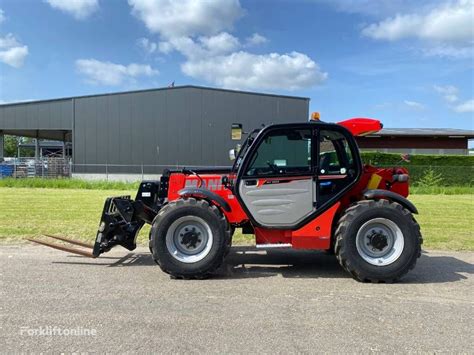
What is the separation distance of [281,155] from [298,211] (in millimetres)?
831

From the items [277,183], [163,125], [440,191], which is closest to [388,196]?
[277,183]

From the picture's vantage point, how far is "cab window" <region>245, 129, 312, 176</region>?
5926 millimetres

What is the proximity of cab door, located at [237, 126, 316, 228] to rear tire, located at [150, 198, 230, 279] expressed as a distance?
55cm

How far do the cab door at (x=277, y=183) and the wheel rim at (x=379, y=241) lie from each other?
0.78 m

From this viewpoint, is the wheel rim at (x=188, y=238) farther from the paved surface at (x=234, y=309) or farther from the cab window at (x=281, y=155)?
the cab window at (x=281, y=155)

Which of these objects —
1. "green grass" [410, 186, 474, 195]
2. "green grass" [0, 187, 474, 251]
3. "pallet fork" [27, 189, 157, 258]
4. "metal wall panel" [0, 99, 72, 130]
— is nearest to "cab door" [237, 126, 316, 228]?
"pallet fork" [27, 189, 157, 258]

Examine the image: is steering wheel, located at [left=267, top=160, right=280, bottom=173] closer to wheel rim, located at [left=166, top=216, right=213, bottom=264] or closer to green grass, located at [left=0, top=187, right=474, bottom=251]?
wheel rim, located at [left=166, top=216, right=213, bottom=264]

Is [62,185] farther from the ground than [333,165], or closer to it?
closer to it

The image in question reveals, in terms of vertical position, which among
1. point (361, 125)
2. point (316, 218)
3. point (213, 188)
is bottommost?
point (316, 218)

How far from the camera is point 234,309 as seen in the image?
14.9 feet

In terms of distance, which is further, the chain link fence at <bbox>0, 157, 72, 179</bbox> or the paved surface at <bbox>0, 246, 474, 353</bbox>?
the chain link fence at <bbox>0, 157, 72, 179</bbox>

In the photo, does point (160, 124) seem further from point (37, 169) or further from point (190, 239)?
point (190, 239)

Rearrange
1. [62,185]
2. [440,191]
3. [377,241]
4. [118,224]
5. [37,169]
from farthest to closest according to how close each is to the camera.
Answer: [37,169] < [62,185] < [440,191] < [118,224] < [377,241]

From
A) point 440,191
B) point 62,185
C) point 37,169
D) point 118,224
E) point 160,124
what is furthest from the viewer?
point 37,169
